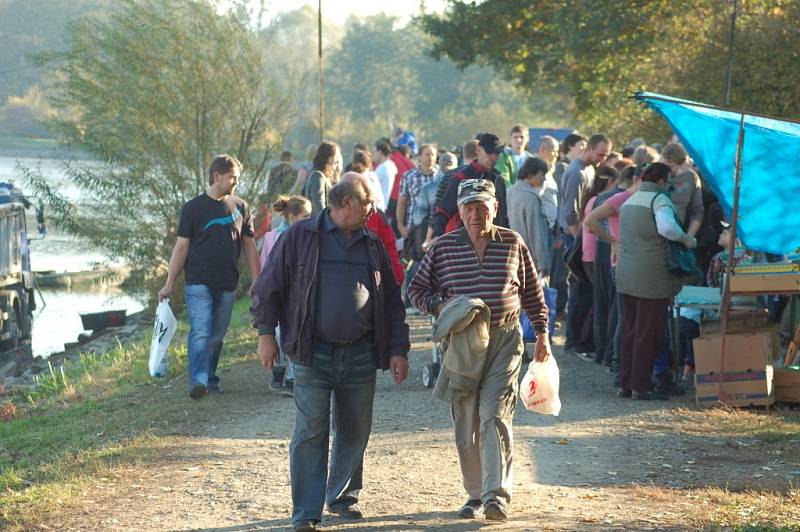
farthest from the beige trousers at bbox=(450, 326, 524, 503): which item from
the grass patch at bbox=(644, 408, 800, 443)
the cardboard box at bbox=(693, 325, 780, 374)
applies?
the cardboard box at bbox=(693, 325, 780, 374)

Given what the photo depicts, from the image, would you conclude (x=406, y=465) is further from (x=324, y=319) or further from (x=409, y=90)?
(x=409, y=90)

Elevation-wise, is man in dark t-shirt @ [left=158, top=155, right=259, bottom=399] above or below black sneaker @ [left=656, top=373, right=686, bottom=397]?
above

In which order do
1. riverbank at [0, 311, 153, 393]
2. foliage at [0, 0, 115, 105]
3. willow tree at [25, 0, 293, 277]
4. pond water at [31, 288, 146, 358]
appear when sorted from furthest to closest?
1. foliage at [0, 0, 115, 105]
2. pond water at [31, 288, 146, 358]
3. willow tree at [25, 0, 293, 277]
4. riverbank at [0, 311, 153, 393]

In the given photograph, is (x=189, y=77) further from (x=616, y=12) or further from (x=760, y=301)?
(x=760, y=301)

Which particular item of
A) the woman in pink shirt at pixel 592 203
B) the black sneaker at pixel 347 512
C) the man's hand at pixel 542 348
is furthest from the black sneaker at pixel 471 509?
the woman in pink shirt at pixel 592 203

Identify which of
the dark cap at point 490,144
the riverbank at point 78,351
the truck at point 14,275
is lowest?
the riverbank at point 78,351

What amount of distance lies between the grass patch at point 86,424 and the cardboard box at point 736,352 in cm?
404

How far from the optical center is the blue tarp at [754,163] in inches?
392

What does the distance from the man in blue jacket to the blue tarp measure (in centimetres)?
379

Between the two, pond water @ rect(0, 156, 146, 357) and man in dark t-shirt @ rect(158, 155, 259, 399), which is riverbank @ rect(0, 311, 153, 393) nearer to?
pond water @ rect(0, 156, 146, 357)

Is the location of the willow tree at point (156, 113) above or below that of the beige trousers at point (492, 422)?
above

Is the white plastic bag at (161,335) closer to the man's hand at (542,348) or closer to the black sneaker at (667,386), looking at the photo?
the man's hand at (542,348)

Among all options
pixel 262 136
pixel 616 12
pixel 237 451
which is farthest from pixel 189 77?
pixel 237 451

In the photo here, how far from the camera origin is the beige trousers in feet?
22.8
